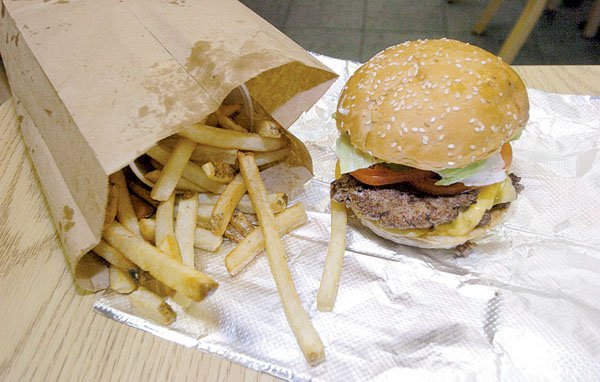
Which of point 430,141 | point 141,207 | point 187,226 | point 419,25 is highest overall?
point 430,141

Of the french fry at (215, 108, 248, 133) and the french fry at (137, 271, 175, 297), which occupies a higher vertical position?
the french fry at (215, 108, 248, 133)

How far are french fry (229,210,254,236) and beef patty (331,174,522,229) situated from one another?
1.15 ft

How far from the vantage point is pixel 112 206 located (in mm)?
1695

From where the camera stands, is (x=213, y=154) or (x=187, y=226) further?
(x=213, y=154)

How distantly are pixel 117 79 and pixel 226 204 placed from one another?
55 centimetres

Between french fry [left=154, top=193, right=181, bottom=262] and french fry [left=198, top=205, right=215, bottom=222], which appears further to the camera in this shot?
french fry [left=198, top=205, right=215, bottom=222]

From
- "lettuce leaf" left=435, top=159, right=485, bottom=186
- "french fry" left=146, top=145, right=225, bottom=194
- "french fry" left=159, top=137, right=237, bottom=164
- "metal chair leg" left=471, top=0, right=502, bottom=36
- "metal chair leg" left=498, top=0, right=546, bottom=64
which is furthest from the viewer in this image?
"metal chair leg" left=471, top=0, right=502, bottom=36

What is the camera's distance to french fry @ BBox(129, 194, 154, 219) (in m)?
1.90

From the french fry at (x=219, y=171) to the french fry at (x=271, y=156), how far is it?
116mm

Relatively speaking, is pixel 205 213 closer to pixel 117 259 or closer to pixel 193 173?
pixel 193 173

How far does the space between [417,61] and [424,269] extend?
74 cm

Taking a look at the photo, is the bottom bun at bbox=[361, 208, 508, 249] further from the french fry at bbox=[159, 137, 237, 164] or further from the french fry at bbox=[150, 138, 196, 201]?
the french fry at bbox=[150, 138, 196, 201]

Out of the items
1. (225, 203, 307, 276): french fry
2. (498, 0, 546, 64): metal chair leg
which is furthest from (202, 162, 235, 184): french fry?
(498, 0, 546, 64): metal chair leg

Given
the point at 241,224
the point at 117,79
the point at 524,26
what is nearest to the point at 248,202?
the point at 241,224
